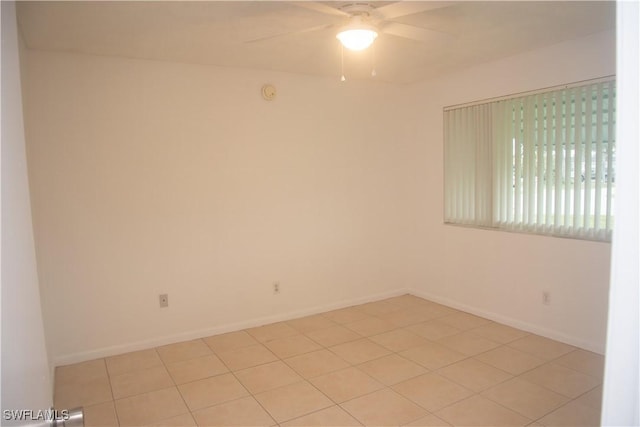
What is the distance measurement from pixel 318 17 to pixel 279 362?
2.53 meters

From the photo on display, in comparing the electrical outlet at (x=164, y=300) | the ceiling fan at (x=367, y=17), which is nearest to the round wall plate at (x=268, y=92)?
the ceiling fan at (x=367, y=17)

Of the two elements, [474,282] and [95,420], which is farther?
[474,282]

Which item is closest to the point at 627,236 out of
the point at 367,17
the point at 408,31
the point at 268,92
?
the point at 367,17

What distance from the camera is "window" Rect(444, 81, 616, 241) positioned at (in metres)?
3.17

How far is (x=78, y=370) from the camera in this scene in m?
3.18

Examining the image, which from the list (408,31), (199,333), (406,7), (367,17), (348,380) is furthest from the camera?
(199,333)

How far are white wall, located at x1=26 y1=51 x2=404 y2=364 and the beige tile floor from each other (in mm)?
414

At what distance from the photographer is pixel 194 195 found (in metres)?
3.68

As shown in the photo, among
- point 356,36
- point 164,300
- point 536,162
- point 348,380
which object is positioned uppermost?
point 356,36

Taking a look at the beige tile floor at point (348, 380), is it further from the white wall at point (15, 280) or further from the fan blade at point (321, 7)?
the fan blade at point (321, 7)

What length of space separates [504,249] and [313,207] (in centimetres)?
190

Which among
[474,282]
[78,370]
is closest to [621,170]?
[78,370]

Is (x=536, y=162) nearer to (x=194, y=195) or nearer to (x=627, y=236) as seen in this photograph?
(x=194, y=195)

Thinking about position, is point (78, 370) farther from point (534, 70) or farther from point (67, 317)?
point (534, 70)
